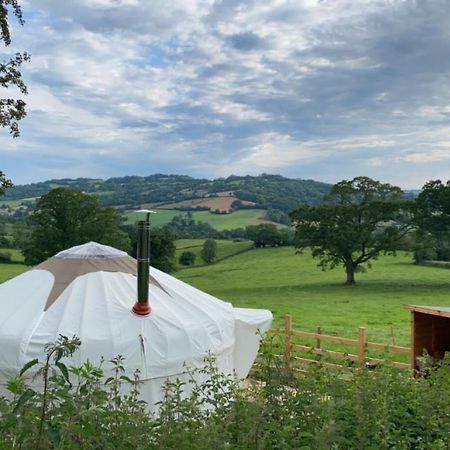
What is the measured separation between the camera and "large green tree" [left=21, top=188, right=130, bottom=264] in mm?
25406

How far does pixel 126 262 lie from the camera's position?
8453 mm

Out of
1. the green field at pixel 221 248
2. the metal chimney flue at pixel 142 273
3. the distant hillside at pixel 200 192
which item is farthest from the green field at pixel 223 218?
the metal chimney flue at pixel 142 273

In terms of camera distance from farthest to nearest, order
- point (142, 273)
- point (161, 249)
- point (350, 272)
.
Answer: point (161, 249)
point (350, 272)
point (142, 273)

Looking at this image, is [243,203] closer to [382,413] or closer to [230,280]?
[230,280]

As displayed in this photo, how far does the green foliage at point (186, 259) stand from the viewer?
40625mm

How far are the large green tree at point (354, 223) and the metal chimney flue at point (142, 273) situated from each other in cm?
1919

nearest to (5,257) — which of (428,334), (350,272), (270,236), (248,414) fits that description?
(270,236)

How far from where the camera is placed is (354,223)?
85.8 ft

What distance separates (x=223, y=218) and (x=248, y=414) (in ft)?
203

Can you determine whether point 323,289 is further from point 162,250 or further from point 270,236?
point 270,236

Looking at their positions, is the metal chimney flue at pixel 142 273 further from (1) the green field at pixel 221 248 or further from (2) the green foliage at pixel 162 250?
(1) the green field at pixel 221 248

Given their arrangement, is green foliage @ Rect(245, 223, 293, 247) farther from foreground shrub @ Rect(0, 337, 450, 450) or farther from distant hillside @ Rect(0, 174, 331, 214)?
foreground shrub @ Rect(0, 337, 450, 450)

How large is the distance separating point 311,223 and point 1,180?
18.6 m

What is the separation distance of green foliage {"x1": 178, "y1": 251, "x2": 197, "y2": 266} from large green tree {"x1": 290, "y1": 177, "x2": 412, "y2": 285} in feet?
48.4
